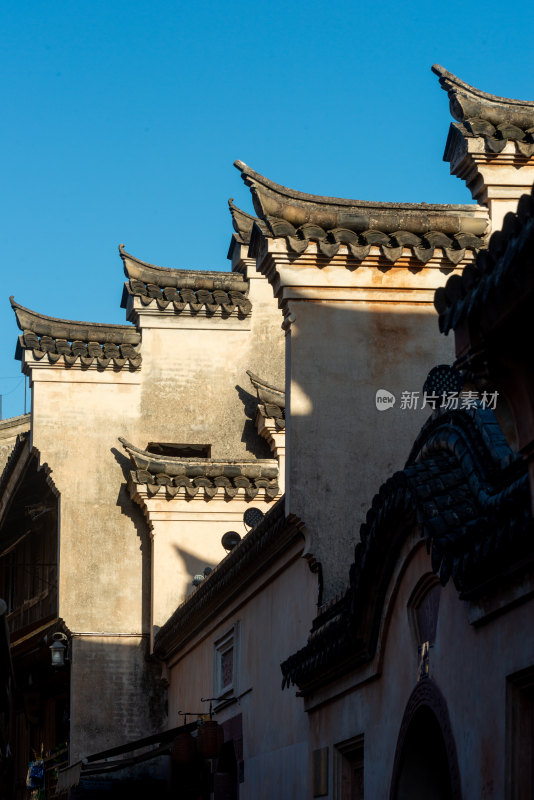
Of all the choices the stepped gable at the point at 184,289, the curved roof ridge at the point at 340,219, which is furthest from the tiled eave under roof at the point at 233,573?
the stepped gable at the point at 184,289

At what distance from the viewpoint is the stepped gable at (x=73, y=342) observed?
960 inches

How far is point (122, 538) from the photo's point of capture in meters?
23.9

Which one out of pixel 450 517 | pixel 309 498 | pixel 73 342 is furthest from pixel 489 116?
pixel 73 342

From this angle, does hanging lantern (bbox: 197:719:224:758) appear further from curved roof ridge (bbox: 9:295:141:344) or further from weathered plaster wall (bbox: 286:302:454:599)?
curved roof ridge (bbox: 9:295:141:344)

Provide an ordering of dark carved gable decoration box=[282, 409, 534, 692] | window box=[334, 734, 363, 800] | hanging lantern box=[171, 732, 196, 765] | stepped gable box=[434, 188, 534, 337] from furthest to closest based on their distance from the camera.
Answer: hanging lantern box=[171, 732, 196, 765], window box=[334, 734, 363, 800], dark carved gable decoration box=[282, 409, 534, 692], stepped gable box=[434, 188, 534, 337]

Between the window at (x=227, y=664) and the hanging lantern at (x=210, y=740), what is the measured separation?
0.46 m

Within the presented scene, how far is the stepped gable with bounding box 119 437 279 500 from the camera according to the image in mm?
22766

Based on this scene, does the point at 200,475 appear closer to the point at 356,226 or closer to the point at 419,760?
the point at 356,226

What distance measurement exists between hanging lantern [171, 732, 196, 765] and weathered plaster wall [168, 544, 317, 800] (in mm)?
567

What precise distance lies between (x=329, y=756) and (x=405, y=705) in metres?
2.48

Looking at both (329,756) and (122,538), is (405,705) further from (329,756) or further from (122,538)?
(122,538)

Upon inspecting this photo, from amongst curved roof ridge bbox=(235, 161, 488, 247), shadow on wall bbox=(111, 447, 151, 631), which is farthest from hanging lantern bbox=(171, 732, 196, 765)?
shadow on wall bbox=(111, 447, 151, 631)

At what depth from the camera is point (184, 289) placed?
24844 millimetres

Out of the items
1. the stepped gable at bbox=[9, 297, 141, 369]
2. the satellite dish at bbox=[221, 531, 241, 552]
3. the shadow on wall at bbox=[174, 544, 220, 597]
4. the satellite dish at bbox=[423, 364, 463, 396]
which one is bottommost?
the satellite dish at bbox=[423, 364, 463, 396]
